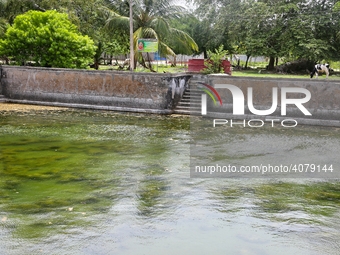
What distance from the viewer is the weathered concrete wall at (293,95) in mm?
13406

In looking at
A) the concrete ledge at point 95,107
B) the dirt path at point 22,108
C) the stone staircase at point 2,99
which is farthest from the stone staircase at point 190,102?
the stone staircase at point 2,99

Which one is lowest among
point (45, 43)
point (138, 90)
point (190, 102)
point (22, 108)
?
point (22, 108)

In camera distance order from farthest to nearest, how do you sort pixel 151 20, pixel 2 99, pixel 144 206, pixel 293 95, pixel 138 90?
pixel 151 20, pixel 2 99, pixel 138 90, pixel 293 95, pixel 144 206

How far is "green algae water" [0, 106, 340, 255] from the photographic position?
4457mm

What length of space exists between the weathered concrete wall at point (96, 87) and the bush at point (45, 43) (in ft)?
4.82

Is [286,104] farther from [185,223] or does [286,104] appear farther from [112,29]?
[112,29]

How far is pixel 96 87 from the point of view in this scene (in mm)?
16656

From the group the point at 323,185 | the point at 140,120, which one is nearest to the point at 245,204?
the point at 323,185

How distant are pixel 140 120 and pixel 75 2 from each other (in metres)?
16.7

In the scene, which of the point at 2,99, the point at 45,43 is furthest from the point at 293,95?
the point at 2,99

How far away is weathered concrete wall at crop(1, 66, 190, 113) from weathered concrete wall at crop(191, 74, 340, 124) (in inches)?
79.8

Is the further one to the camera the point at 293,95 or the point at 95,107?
the point at 95,107

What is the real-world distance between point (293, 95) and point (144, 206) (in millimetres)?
9947

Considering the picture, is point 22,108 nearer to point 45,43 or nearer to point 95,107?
point 95,107
